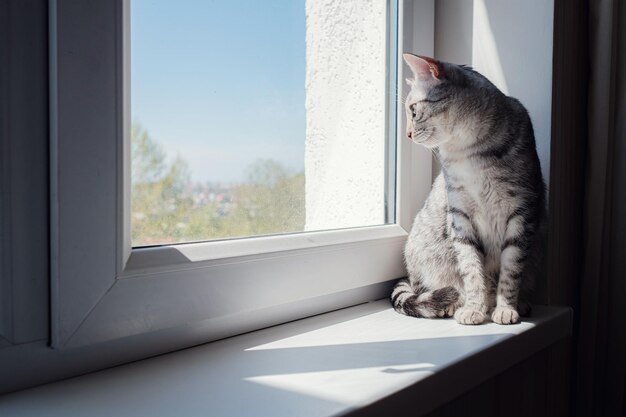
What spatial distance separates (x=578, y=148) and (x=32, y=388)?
1200 millimetres

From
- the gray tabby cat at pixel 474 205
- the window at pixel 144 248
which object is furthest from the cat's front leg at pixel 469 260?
the window at pixel 144 248

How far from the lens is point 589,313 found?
1174 mm

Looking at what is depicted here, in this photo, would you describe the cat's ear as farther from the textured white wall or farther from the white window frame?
the white window frame

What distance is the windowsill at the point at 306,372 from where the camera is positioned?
554 mm

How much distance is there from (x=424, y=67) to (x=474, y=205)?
30 centimetres

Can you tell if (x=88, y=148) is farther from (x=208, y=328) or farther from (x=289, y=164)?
(x=289, y=164)

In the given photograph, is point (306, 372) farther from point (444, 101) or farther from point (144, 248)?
point (444, 101)

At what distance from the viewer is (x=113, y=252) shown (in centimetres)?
62

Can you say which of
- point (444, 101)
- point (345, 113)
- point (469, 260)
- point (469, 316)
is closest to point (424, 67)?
point (444, 101)

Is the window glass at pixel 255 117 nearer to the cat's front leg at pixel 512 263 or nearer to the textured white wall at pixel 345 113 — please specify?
the textured white wall at pixel 345 113

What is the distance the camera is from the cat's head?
3.29 ft

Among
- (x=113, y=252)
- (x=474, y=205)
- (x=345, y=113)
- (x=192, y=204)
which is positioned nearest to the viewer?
(x=113, y=252)

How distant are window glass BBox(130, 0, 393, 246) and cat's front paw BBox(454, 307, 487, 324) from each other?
0.30 m

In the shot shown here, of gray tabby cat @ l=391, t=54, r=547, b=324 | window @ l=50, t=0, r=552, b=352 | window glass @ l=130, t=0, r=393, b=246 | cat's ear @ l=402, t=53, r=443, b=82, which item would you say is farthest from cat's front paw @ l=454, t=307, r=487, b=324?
cat's ear @ l=402, t=53, r=443, b=82
